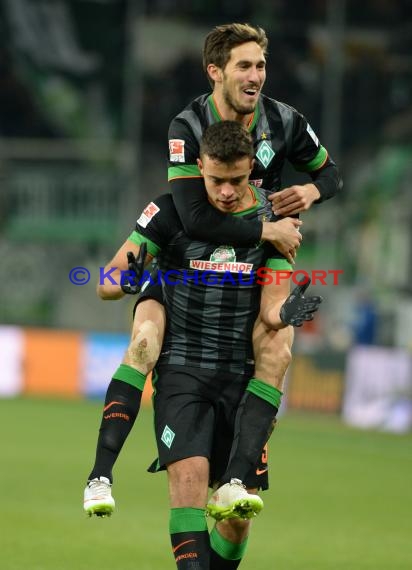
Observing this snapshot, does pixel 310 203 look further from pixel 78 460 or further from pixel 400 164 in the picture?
pixel 400 164

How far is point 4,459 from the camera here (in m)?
13.1

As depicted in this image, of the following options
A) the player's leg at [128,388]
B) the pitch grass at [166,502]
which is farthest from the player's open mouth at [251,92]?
the pitch grass at [166,502]

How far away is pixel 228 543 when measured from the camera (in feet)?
21.0

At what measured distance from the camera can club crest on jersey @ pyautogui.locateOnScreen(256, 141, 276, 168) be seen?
6051mm

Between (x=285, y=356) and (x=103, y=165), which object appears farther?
(x=103, y=165)

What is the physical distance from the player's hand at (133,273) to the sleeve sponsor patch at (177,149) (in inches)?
17.8

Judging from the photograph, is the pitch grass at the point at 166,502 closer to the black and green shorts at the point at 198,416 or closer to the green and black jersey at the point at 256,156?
the black and green shorts at the point at 198,416

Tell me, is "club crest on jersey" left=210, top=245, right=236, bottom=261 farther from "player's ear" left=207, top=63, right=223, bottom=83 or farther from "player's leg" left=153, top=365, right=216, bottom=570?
"player's ear" left=207, top=63, right=223, bottom=83

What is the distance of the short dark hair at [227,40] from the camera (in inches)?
235

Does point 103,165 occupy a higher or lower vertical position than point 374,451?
higher

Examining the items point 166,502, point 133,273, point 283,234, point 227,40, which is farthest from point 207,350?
point 166,502

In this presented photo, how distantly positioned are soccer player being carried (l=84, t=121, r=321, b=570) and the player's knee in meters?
0.08

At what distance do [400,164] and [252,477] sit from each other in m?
15.7

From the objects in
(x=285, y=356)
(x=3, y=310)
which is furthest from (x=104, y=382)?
(x=285, y=356)
